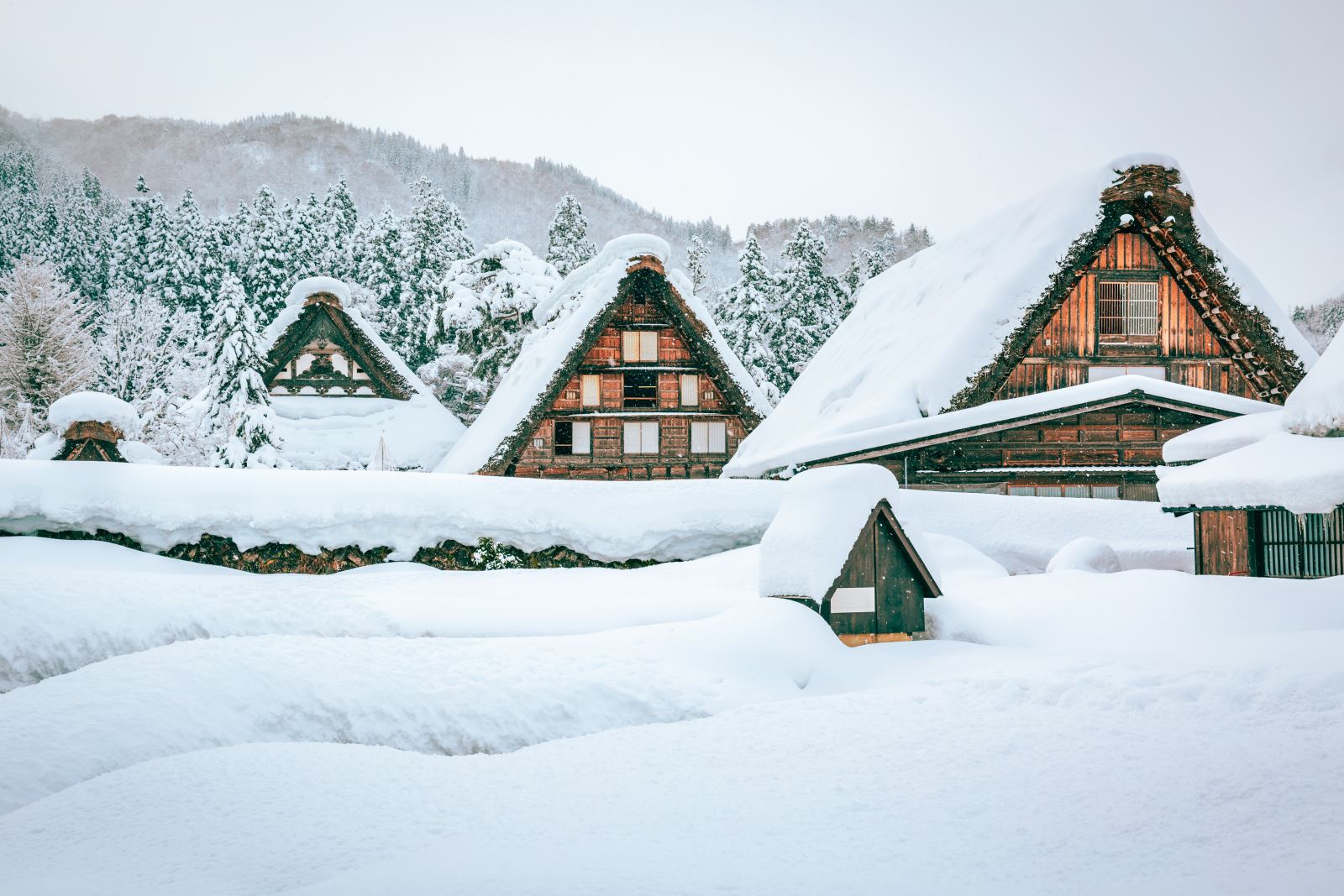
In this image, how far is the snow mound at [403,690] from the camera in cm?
686

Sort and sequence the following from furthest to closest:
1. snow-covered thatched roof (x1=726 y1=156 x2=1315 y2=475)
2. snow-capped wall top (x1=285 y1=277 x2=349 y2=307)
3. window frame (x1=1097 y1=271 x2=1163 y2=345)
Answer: snow-capped wall top (x1=285 y1=277 x2=349 y2=307)
window frame (x1=1097 y1=271 x2=1163 y2=345)
snow-covered thatched roof (x1=726 y1=156 x2=1315 y2=475)

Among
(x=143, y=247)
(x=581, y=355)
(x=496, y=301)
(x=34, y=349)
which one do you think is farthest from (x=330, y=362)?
(x=143, y=247)

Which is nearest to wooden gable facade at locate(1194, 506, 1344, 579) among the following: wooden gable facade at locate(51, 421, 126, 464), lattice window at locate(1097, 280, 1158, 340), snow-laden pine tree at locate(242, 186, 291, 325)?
lattice window at locate(1097, 280, 1158, 340)

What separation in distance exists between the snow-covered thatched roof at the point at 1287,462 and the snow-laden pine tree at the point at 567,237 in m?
37.3

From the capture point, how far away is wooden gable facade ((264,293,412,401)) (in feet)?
103

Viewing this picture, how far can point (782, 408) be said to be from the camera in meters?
24.3

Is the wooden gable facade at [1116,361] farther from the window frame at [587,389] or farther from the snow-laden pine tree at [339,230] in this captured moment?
the snow-laden pine tree at [339,230]

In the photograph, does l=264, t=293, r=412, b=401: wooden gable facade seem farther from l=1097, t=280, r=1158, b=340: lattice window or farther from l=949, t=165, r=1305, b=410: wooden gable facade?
l=1097, t=280, r=1158, b=340: lattice window

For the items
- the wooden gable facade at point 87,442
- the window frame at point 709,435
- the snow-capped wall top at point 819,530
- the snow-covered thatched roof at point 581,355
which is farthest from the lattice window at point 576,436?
the snow-capped wall top at point 819,530

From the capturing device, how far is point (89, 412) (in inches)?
570

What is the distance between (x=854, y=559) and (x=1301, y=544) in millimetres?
6280

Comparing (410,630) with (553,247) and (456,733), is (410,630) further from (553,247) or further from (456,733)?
(553,247)

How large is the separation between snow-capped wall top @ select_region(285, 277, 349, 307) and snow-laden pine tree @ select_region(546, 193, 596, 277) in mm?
15460

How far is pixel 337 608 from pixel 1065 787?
27.4ft
